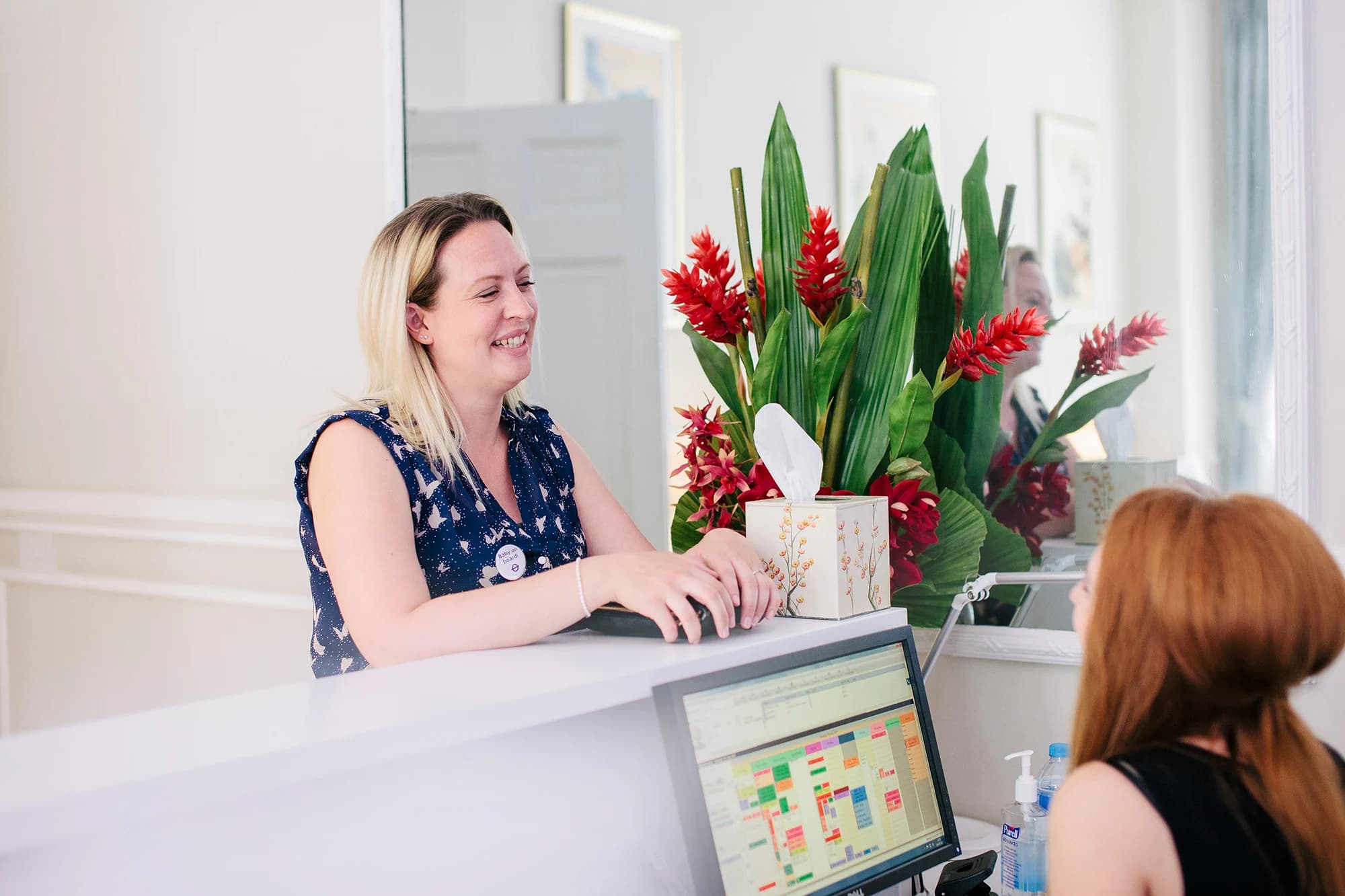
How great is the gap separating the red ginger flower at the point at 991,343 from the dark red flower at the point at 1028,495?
0.78 feet

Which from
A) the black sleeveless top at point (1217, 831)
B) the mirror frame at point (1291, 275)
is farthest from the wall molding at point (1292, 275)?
the black sleeveless top at point (1217, 831)

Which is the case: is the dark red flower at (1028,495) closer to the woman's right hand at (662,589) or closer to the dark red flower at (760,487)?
the dark red flower at (760,487)

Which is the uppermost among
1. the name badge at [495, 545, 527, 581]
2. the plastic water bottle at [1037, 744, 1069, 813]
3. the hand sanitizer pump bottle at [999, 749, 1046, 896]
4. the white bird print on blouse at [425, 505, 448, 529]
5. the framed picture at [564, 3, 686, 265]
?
the framed picture at [564, 3, 686, 265]

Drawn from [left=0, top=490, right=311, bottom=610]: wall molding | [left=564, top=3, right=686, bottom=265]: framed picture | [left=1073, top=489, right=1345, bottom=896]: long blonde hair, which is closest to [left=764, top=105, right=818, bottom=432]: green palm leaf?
[left=1073, top=489, right=1345, bottom=896]: long blonde hair

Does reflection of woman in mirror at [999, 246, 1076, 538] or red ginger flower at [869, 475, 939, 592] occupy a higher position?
reflection of woman in mirror at [999, 246, 1076, 538]

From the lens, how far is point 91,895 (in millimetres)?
807

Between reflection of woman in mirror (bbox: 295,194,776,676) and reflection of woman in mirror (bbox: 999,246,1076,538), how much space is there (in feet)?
1.88

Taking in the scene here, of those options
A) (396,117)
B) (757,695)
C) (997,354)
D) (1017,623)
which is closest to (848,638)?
(757,695)

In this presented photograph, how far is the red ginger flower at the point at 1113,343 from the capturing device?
1.60m

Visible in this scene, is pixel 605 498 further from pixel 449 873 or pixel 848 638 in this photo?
pixel 449 873

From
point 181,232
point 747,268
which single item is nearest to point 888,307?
point 747,268

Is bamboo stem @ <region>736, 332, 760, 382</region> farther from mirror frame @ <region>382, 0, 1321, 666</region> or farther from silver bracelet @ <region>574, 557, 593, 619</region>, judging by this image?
mirror frame @ <region>382, 0, 1321, 666</region>

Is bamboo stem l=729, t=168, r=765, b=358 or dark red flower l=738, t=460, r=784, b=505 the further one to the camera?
bamboo stem l=729, t=168, r=765, b=358

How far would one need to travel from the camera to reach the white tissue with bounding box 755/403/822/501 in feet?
4.32
